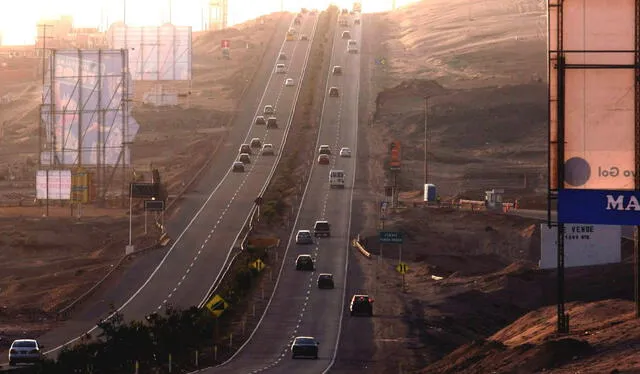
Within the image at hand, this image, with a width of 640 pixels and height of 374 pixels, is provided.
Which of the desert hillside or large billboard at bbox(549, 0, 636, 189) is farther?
the desert hillside

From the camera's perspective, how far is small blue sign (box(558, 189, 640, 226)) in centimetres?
3934

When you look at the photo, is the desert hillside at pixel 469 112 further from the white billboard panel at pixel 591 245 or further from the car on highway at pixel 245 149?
the white billboard panel at pixel 591 245

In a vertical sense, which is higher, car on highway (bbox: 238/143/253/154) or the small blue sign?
car on highway (bbox: 238/143/253/154)

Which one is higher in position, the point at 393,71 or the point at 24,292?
the point at 393,71

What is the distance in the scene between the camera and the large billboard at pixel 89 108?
105m

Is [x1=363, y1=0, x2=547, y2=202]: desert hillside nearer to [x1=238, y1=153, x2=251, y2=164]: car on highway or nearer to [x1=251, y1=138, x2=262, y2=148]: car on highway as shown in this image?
[x1=251, y1=138, x2=262, y2=148]: car on highway

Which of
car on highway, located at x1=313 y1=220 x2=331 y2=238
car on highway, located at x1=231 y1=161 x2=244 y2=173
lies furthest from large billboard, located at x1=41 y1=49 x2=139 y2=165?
car on highway, located at x1=313 y1=220 x2=331 y2=238

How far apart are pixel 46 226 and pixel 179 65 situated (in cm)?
5172

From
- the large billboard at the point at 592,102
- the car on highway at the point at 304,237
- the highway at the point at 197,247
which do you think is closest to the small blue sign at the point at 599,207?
the large billboard at the point at 592,102

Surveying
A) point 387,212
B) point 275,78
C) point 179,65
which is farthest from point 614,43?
point 275,78

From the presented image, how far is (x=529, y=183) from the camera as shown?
112062 mm

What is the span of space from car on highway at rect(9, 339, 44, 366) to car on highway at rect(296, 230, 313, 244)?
36.5m

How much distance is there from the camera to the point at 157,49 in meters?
143

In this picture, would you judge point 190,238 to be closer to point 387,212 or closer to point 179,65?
point 387,212
